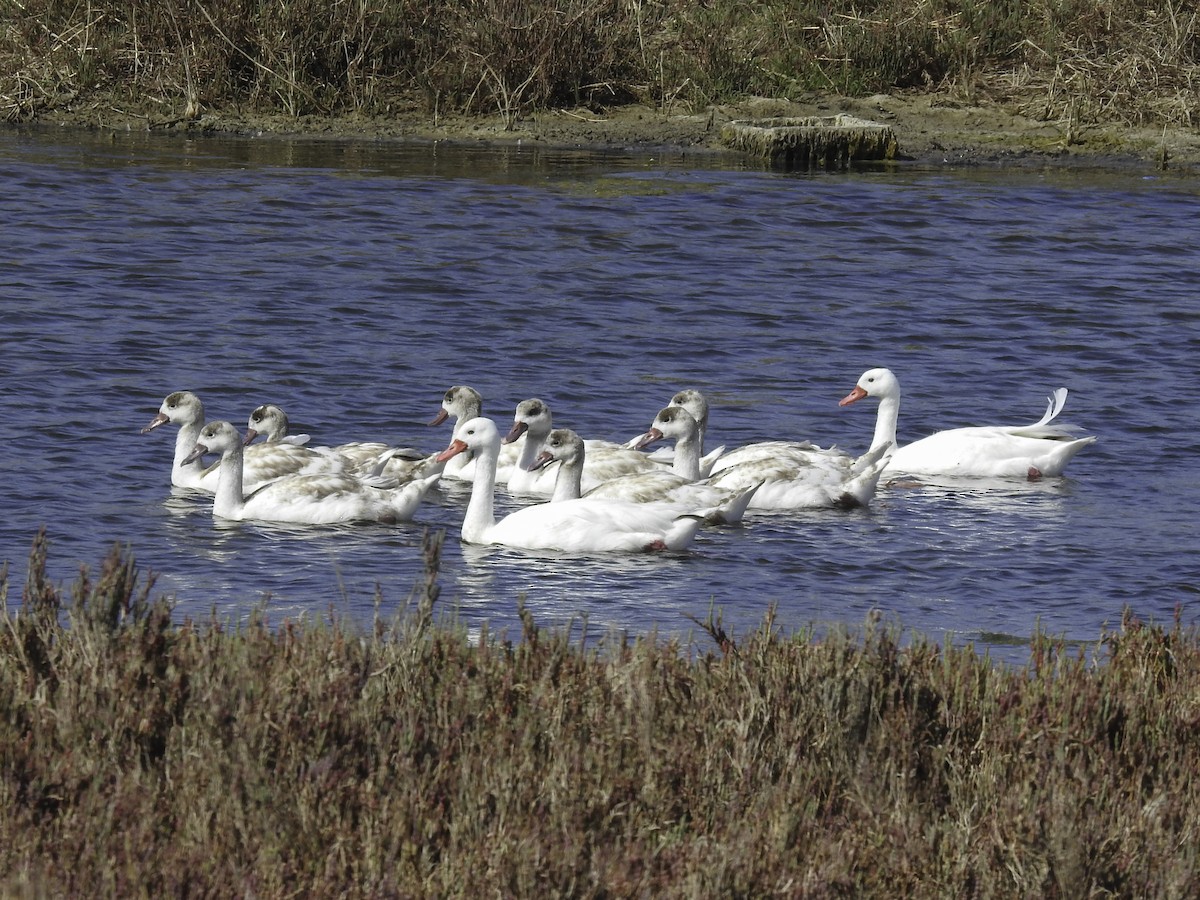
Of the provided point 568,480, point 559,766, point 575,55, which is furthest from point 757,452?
point 575,55

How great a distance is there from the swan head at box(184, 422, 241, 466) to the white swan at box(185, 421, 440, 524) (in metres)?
0.12

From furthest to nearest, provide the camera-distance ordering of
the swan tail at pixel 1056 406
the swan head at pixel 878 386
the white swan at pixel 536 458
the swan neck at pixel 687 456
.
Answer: the swan head at pixel 878 386 → the swan tail at pixel 1056 406 → the swan neck at pixel 687 456 → the white swan at pixel 536 458

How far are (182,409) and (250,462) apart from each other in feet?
2.20

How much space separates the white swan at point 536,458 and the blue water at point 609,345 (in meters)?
0.43

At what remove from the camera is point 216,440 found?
11.6 meters

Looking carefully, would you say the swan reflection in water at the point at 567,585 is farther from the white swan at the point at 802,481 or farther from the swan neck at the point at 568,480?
the white swan at the point at 802,481

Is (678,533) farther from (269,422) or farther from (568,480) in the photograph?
(269,422)

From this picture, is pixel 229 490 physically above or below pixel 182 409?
below

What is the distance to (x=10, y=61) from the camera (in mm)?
24422

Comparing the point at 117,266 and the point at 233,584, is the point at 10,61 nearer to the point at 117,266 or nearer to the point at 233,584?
the point at 117,266

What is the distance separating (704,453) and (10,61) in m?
14.7

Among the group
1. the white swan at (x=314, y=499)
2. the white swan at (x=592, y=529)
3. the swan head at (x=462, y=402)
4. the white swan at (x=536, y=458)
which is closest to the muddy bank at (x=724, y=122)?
the swan head at (x=462, y=402)

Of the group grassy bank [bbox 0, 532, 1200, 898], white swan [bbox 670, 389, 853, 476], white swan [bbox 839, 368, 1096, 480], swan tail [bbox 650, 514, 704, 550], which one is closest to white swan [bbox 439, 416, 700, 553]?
swan tail [bbox 650, 514, 704, 550]

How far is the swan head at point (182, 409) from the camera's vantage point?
12.4m
